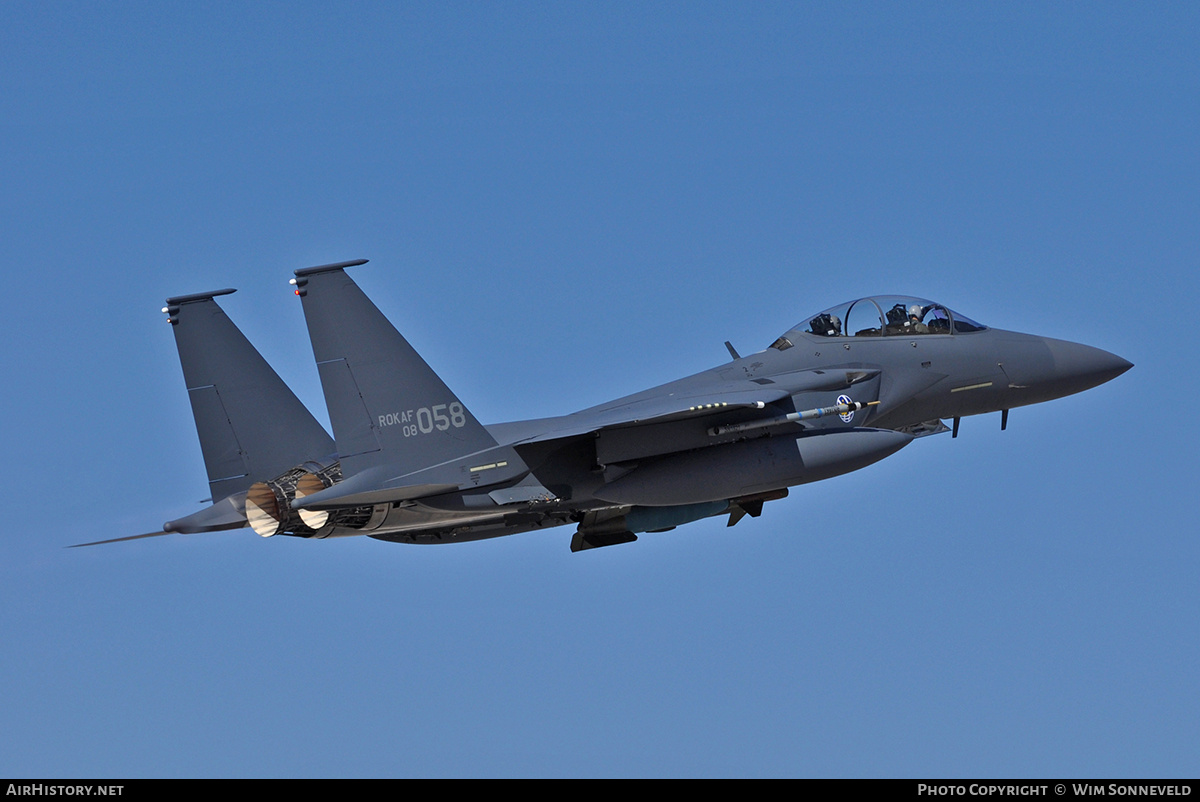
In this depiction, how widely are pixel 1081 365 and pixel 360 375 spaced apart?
33.3ft

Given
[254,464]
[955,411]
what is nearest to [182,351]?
[254,464]

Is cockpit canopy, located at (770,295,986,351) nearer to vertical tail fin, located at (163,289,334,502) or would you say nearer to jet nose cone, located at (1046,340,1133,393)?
jet nose cone, located at (1046,340,1133,393)

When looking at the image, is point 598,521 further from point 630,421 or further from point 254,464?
point 254,464

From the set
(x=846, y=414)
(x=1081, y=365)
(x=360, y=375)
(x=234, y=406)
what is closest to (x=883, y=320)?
(x=846, y=414)

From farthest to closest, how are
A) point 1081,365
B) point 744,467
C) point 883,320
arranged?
point 1081,365
point 883,320
point 744,467

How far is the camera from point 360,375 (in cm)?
1616

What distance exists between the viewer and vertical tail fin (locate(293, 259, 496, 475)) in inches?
635

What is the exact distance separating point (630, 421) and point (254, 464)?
17.8ft

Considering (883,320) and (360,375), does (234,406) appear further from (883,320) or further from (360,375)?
(883,320)

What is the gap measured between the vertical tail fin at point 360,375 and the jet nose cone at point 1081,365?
9151 mm

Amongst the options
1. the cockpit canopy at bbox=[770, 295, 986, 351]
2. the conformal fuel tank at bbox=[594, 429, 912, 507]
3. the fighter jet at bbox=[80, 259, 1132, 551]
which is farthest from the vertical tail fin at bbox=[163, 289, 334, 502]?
the cockpit canopy at bbox=[770, 295, 986, 351]
